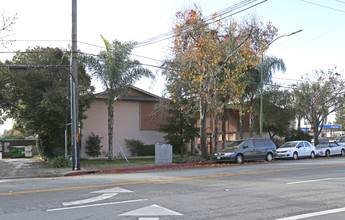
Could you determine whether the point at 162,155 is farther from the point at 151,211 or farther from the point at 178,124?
the point at 151,211

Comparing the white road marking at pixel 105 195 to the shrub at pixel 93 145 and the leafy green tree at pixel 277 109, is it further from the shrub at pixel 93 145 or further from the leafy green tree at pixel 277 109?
the leafy green tree at pixel 277 109

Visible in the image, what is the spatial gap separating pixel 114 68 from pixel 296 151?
1536cm

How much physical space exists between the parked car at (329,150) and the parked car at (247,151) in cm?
697

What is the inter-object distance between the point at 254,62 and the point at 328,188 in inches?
517

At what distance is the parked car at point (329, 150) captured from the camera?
27.5m

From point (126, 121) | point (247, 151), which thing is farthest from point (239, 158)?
point (126, 121)

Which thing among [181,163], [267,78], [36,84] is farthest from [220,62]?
[36,84]

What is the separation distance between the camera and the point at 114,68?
21.6 metres

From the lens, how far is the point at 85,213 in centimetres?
672

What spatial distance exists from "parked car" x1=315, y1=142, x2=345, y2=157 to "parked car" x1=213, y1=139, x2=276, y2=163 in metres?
A: 6.97

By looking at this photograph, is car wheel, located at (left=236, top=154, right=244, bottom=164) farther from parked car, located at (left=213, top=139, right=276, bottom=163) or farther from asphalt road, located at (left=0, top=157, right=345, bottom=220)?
asphalt road, located at (left=0, top=157, right=345, bottom=220)

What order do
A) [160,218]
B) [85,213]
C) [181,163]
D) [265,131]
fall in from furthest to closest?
[265,131] < [181,163] < [85,213] < [160,218]

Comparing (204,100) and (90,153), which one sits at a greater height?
(204,100)

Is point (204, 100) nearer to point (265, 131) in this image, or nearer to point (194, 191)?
point (194, 191)
